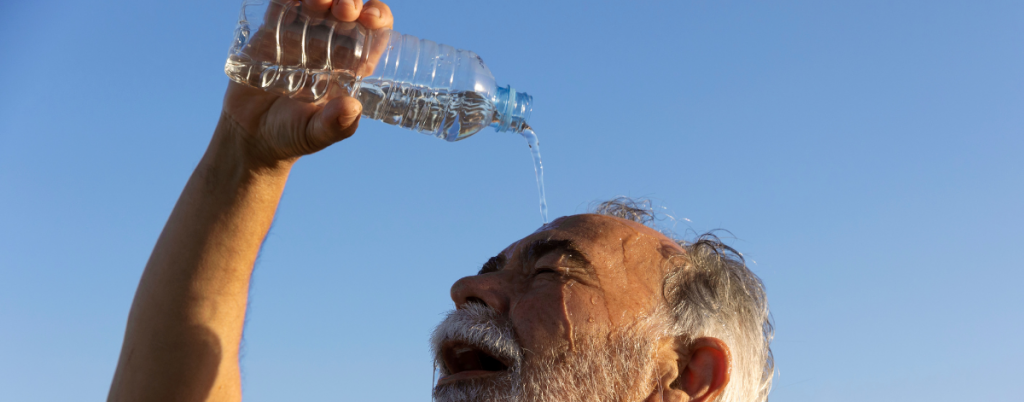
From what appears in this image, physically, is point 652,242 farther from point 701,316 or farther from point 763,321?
point 763,321

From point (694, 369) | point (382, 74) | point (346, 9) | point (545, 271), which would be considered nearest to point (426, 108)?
point (382, 74)

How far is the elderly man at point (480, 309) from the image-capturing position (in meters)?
3.15

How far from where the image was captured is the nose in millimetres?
3447

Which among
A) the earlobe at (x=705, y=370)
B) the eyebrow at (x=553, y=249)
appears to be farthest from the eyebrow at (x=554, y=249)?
the earlobe at (x=705, y=370)

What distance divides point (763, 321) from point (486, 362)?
1.54 m

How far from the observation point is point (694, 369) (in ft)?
11.9

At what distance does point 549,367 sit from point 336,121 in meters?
1.34

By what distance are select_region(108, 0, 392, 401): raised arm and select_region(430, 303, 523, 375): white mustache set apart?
0.84 metres

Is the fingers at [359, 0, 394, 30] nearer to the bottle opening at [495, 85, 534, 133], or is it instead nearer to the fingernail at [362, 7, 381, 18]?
the fingernail at [362, 7, 381, 18]

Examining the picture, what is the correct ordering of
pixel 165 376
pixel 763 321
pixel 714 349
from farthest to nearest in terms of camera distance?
pixel 763 321
pixel 714 349
pixel 165 376

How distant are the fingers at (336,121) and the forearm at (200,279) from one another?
19.5 inches

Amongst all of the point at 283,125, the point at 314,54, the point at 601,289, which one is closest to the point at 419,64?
the point at 314,54

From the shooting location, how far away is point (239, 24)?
3348 mm

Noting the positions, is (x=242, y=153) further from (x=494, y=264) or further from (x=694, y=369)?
(x=694, y=369)
